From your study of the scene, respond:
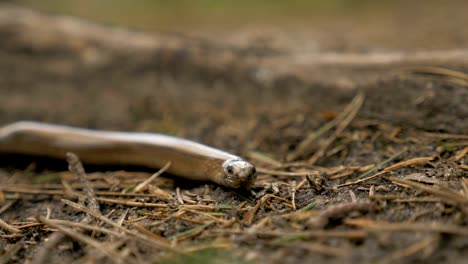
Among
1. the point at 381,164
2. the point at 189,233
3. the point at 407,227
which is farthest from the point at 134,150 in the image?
the point at 407,227

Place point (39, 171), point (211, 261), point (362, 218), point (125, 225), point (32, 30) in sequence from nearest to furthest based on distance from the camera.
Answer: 1. point (211, 261)
2. point (362, 218)
3. point (125, 225)
4. point (39, 171)
5. point (32, 30)

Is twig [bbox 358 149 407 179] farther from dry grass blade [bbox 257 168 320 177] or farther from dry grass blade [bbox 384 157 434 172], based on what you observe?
dry grass blade [bbox 257 168 320 177]

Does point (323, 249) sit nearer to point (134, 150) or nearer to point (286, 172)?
point (286, 172)

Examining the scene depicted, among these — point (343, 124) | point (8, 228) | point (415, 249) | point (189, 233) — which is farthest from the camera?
point (343, 124)

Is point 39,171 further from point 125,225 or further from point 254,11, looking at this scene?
point 254,11

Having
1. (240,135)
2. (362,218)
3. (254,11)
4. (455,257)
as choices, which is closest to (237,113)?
(240,135)

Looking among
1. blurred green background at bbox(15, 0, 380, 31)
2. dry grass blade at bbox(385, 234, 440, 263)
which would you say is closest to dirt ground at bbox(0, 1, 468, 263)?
dry grass blade at bbox(385, 234, 440, 263)
